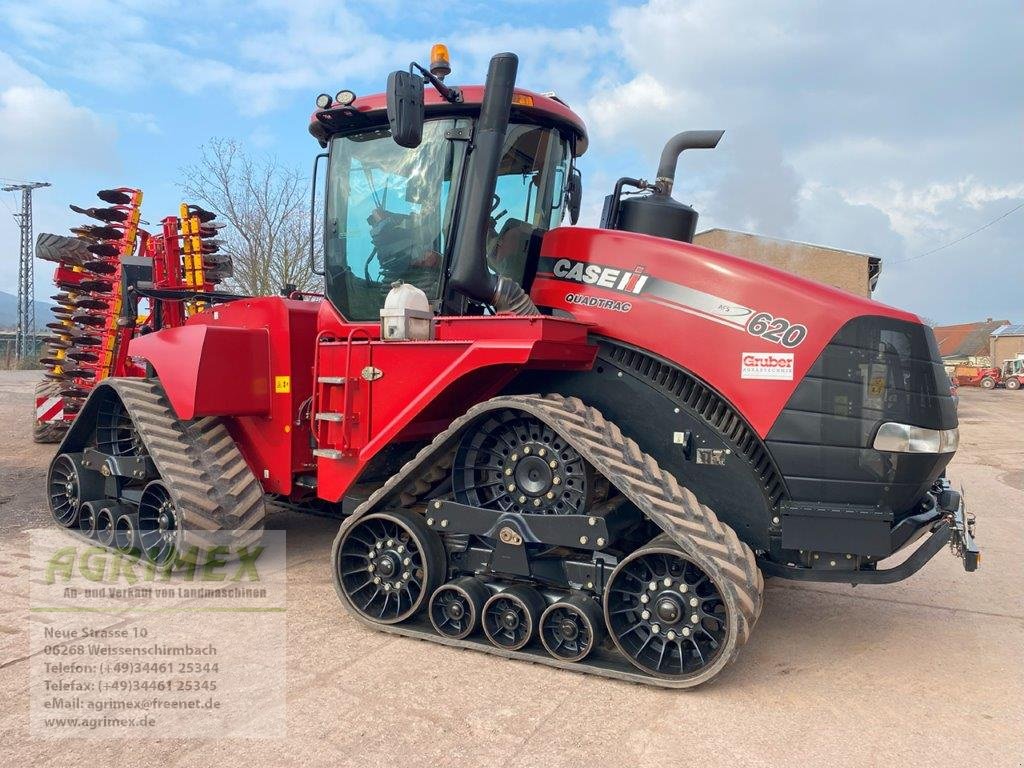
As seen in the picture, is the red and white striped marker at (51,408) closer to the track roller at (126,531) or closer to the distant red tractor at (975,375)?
the track roller at (126,531)

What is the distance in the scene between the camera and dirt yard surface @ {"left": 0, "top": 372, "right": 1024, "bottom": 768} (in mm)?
3047

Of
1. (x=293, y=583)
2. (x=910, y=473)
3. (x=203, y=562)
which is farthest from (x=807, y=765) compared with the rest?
(x=203, y=562)

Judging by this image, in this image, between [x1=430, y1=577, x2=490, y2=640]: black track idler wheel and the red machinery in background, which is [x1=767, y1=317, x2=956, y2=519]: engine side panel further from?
the red machinery in background

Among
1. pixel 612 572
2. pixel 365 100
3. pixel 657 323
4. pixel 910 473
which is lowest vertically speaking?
pixel 612 572

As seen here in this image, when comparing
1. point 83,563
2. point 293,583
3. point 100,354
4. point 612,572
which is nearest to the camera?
point 612,572

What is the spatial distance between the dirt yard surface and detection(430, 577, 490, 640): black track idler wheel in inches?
4.4

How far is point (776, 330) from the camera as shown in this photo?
373 cm

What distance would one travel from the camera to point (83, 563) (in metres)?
5.47

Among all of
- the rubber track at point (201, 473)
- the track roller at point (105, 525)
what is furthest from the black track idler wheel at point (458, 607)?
the track roller at point (105, 525)

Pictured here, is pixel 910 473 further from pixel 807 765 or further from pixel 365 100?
pixel 365 100

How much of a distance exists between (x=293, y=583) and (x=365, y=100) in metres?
3.02

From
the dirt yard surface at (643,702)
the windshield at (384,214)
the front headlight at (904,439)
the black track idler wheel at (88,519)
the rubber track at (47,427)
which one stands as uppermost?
the windshield at (384,214)

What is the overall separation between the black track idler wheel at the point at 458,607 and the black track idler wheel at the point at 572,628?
1.18 ft

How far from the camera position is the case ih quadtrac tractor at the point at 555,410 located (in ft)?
11.9
